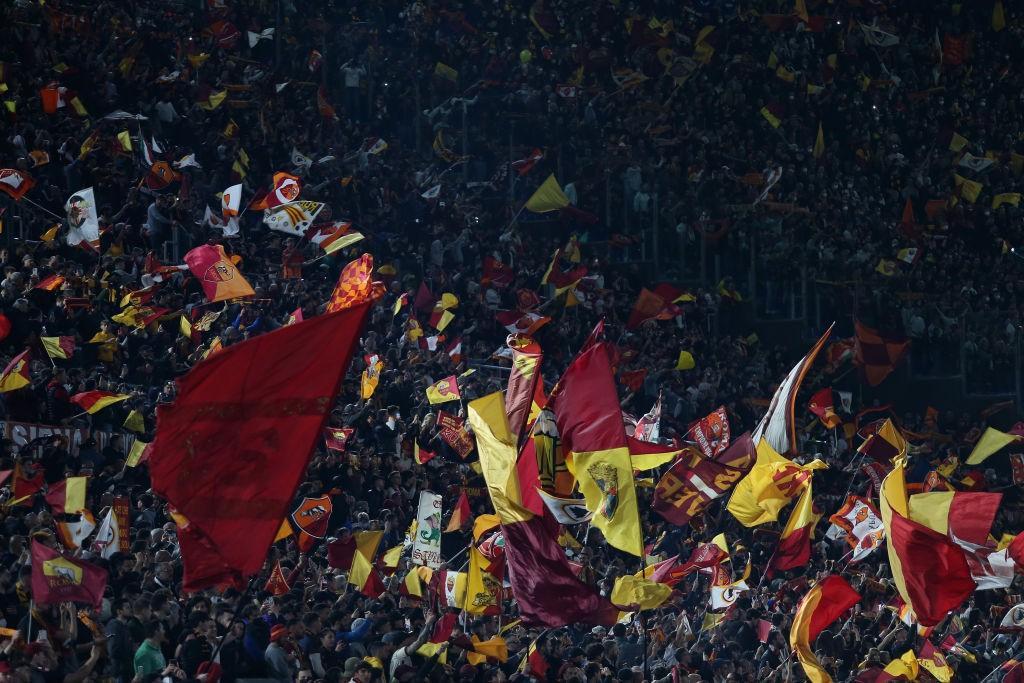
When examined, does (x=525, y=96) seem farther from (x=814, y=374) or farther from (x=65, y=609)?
(x=65, y=609)

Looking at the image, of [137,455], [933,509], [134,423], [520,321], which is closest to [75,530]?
[137,455]

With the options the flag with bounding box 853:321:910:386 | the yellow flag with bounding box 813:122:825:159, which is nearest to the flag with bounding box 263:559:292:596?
the flag with bounding box 853:321:910:386

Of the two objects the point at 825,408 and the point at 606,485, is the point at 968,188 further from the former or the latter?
the point at 606,485

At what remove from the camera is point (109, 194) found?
2244 centimetres

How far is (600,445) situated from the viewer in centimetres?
1408

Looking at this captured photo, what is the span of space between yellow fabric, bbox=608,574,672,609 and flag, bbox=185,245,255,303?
7449 millimetres

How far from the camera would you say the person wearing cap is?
486 inches

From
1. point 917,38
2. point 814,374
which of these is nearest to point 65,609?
point 814,374

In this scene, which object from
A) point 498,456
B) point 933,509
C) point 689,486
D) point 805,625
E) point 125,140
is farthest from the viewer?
point 125,140

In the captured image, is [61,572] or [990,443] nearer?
[61,572]

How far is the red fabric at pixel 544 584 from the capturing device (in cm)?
1253

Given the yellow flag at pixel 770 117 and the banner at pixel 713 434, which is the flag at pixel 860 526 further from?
the yellow flag at pixel 770 117

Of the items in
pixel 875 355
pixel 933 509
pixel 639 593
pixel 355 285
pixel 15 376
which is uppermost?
pixel 639 593

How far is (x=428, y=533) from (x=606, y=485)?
9.85 feet
